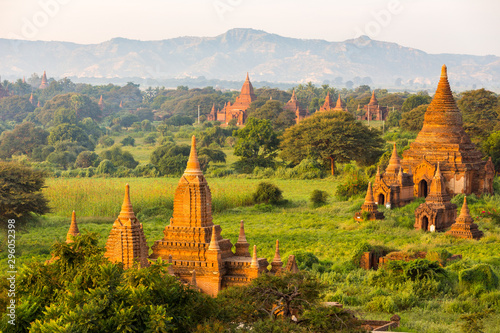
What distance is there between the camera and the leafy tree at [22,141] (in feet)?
273

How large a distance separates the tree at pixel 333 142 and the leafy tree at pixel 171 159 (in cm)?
874

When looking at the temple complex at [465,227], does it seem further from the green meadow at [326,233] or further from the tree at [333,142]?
the tree at [333,142]

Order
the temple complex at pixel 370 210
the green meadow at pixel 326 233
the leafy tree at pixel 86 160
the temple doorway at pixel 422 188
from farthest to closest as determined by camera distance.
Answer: the leafy tree at pixel 86 160
the temple doorway at pixel 422 188
the temple complex at pixel 370 210
the green meadow at pixel 326 233

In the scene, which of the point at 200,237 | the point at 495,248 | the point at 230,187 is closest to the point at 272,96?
the point at 230,187

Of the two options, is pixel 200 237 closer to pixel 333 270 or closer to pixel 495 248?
pixel 333 270

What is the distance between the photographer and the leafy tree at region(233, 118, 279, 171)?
224 ft

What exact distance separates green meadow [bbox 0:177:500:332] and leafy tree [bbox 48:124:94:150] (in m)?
29.1

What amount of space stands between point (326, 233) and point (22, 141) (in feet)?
178

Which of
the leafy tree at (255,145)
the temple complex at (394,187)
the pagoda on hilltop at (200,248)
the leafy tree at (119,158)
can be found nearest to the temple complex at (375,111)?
the leafy tree at (255,145)

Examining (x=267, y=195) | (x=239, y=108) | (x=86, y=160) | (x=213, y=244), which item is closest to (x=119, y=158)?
(x=86, y=160)

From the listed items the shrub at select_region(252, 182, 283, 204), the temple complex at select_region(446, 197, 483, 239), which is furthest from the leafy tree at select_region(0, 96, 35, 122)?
the temple complex at select_region(446, 197, 483, 239)

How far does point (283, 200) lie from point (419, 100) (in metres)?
57.5

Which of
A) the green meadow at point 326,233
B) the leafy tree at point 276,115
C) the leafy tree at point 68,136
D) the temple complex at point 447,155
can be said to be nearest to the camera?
the green meadow at point 326,233

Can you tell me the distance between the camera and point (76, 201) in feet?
150
